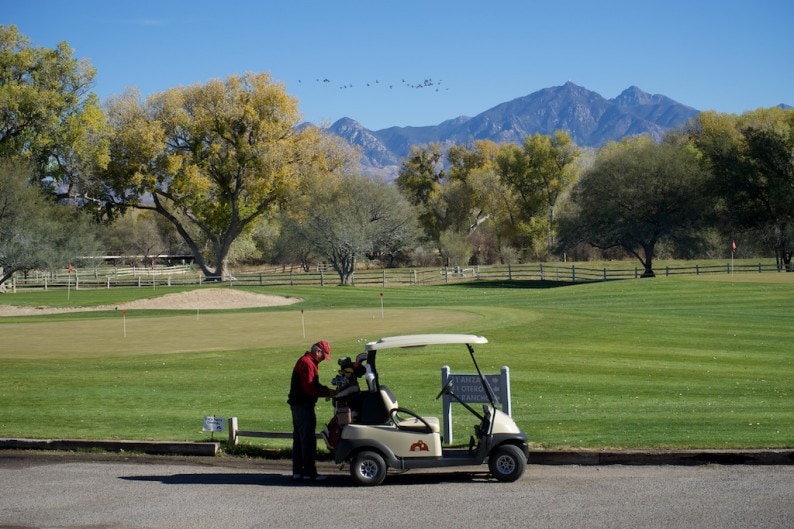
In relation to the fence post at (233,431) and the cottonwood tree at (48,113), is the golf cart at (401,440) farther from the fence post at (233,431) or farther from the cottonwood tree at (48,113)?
the cottonwood tree at (48,113)

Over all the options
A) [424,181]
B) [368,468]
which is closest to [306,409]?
[368,468]

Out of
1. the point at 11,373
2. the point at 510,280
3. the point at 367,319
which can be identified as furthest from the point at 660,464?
the point at 510,280

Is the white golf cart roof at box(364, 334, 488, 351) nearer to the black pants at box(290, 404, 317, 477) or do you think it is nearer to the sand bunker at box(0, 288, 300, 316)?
the black pants at box(290, 404, 317, 477)

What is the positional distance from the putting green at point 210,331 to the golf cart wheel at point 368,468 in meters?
14.7

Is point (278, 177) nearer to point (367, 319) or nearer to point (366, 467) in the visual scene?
point (367, 319)

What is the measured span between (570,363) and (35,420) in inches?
472

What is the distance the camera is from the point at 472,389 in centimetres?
1357

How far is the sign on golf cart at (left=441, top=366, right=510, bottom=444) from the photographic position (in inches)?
532

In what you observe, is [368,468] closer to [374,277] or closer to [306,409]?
[306,409]

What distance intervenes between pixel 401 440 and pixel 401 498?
0.94 m

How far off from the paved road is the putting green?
14.0m

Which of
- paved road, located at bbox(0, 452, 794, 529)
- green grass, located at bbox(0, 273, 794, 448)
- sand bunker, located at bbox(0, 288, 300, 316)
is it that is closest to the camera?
paved road, located at bbox(0, 452, 794, 529)

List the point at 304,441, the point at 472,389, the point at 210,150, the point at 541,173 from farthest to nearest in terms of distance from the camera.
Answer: the point at 541,173 → the point at 210,150 → the point at 472,389 → the point at 304,441

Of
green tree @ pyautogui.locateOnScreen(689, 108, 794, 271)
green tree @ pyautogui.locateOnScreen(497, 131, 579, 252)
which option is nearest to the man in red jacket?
green tree @ pyautogui.locateOnScreen(689, 108, 794, 271)
